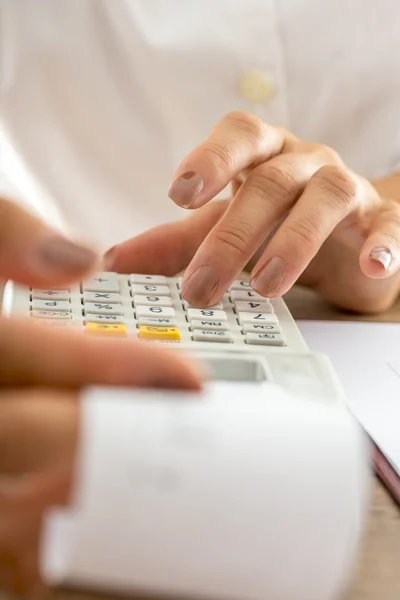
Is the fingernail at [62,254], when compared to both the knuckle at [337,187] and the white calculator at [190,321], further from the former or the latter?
the knuckle at [337,187]

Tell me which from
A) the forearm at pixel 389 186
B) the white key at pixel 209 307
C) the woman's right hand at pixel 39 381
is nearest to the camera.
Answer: the woman's right hand at pixel 39 381

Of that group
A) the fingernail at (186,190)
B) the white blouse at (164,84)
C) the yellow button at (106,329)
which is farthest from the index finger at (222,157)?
the white blouse at (164,84)

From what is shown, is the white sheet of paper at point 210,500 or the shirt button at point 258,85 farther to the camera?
the shirt button at point 258,85

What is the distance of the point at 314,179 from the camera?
0.48 m

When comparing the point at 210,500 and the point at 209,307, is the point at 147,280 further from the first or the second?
the point at 210,500

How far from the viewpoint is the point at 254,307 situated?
0.43 meters

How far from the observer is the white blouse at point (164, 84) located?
0.72 meters

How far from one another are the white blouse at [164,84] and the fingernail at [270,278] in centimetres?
34

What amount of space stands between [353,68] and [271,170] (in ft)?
0.98

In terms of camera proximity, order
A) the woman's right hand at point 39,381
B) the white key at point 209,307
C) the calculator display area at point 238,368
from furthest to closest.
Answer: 1. the white key at point 209,307
2. the calculator display area at point 238,368
3. the woman's right hand at point 39,381

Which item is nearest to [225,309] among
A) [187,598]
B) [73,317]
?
[73,317]

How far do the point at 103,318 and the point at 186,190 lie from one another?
0.32ft

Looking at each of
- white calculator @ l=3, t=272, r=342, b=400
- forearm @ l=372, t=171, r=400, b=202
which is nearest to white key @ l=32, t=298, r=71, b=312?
white calculator @ l=3, t=272, r=342, b=400

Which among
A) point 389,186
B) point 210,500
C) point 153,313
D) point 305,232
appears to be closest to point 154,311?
point 153,313
